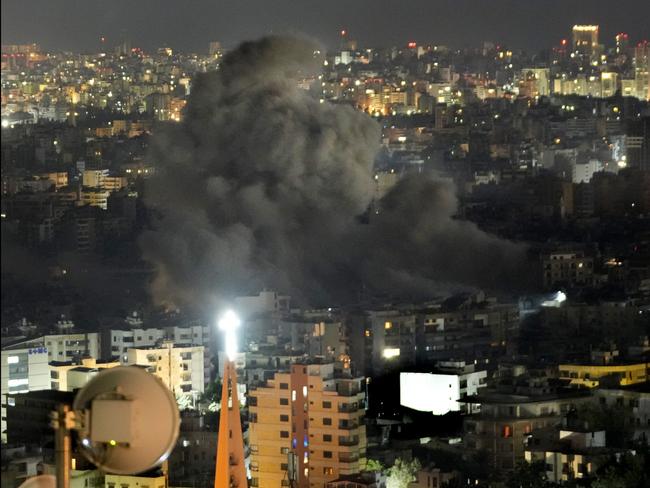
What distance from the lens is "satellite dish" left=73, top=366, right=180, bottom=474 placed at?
2.22 metres

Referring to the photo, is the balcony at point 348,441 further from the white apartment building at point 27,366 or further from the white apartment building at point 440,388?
the white apartment building at point 440,388

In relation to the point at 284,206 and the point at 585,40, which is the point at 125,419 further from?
the point at 585,40

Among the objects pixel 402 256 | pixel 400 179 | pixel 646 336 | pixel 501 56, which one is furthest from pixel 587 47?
pixel 646 336

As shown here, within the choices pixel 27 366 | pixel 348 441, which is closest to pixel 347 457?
pixel 348 441

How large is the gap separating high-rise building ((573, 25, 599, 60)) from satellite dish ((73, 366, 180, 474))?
17197mm

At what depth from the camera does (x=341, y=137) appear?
666 inches

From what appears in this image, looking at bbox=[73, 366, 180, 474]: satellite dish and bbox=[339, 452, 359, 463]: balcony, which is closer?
bbox=[73, 366, 180, 474]: satellite dish

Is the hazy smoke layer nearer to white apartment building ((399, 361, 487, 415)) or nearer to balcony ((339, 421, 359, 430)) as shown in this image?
white apartment building ((399, 361, 487, 415))

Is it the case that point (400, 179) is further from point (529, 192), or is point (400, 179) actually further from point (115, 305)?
point (115, 305)

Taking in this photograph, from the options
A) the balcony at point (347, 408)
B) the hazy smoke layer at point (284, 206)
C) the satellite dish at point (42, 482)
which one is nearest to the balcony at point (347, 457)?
the balcony at point (347, 408)

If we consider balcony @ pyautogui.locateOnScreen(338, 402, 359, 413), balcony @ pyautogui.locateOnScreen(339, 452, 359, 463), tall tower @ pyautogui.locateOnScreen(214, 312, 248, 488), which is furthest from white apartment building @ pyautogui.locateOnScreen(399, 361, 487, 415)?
tall tower @ pyautogui.locateOnScreen(214, 312, 248, 488)

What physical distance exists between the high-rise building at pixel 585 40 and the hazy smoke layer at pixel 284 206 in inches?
102

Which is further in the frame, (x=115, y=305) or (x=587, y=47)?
Answer: (x=587, y=47)

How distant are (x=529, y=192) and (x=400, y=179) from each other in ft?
8.02
